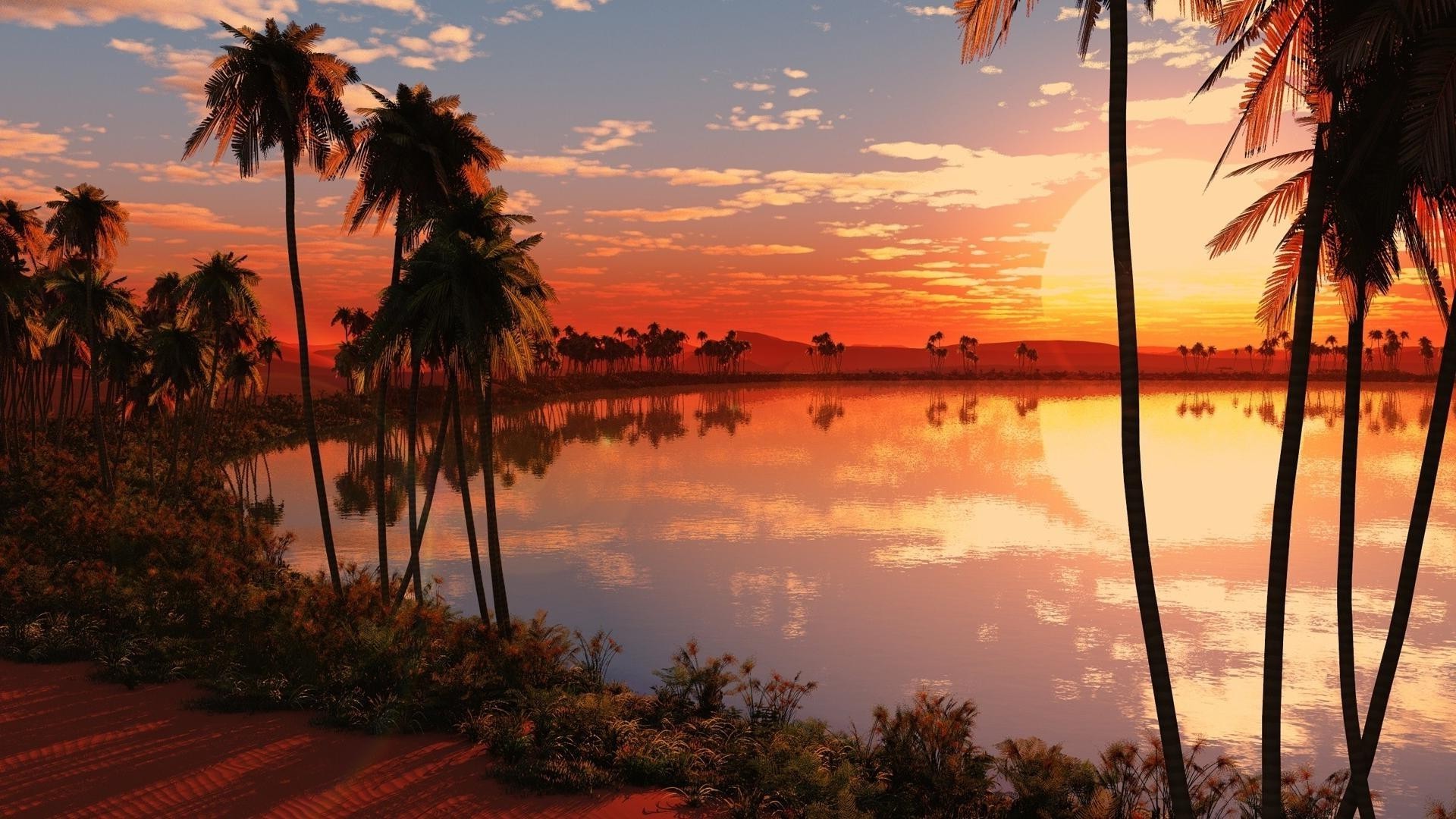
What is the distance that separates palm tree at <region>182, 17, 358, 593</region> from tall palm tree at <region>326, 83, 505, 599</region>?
1076 millimetres

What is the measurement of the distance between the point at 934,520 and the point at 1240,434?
6725 cm

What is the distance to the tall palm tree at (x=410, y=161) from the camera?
26.2 m

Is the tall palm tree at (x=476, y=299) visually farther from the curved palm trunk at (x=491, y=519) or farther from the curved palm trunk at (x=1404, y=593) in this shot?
the curved palm trunk at (x=1404, y=593)

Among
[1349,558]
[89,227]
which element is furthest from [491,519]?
[89,227]

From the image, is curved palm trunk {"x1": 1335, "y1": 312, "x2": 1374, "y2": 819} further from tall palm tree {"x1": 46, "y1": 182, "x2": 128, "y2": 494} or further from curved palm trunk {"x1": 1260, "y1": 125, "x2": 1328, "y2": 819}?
tall palm tree {"x1": 46, "y1": 182, "x2": 128, "y2": 494}

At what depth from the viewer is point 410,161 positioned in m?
26.8

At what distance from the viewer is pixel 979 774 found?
1833 centimetres

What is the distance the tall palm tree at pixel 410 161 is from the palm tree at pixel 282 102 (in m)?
1.08

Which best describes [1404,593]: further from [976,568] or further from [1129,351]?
[976,568]

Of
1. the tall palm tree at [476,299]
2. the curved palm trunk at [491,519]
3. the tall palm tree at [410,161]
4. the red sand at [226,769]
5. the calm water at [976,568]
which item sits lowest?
the calm water at [976,568]

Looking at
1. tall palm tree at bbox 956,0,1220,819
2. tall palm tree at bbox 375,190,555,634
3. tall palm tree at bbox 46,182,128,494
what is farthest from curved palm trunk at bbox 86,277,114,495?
tall palm tree at bbox 956,0,1220,819

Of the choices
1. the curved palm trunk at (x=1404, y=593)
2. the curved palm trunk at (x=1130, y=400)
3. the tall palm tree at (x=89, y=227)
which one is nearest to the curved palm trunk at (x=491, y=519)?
the curved palm trunk at (x=1130, y=400)

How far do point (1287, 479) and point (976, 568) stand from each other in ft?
94.8

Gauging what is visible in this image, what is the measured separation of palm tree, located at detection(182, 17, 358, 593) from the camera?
2584 centimetres
